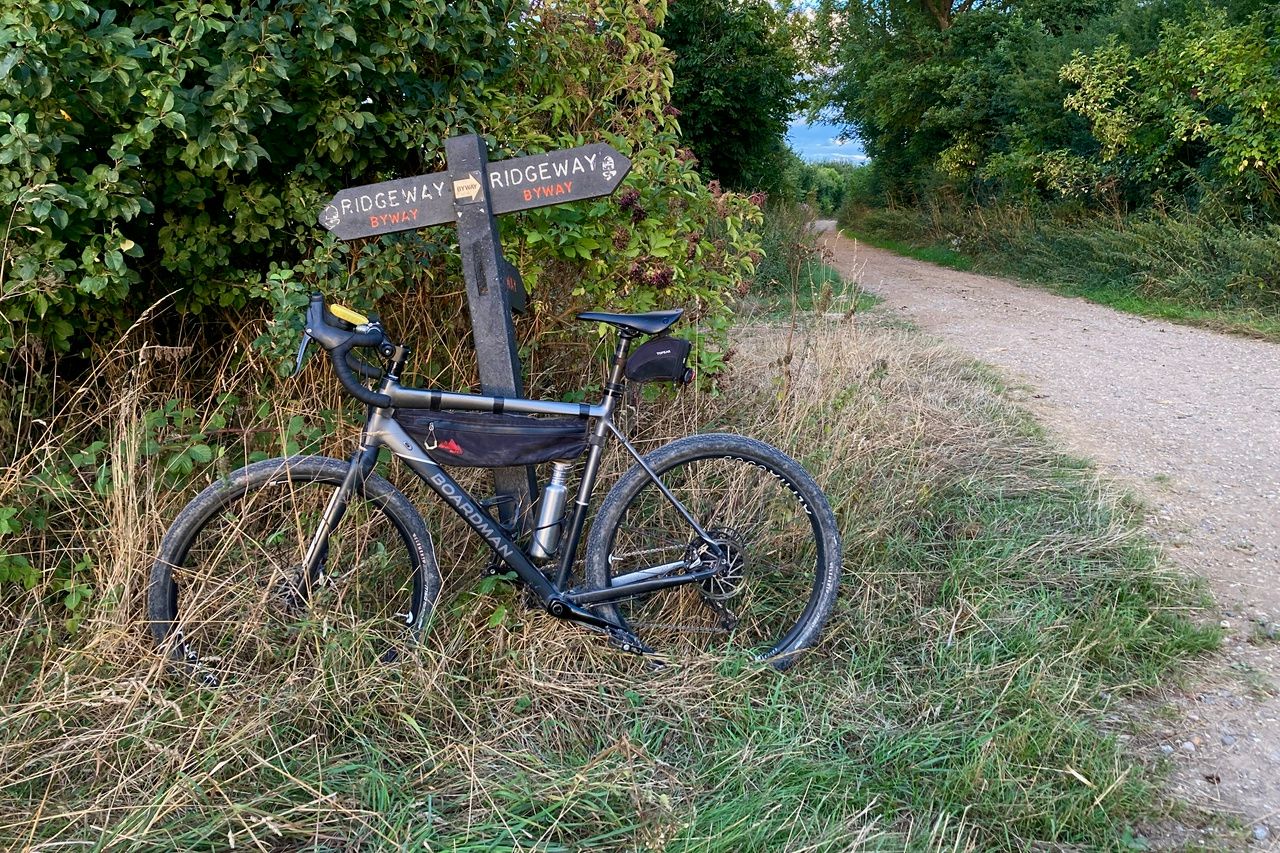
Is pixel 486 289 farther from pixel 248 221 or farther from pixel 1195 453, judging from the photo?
pixel 1195 453

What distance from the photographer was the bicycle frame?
271 cm

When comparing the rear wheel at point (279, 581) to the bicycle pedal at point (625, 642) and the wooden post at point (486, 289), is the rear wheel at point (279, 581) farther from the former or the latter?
the bicycle pedal at point (625, 642)

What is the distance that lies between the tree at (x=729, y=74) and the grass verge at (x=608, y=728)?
40.6 feet

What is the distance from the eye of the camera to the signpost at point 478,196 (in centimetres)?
285

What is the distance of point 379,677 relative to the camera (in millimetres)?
2609

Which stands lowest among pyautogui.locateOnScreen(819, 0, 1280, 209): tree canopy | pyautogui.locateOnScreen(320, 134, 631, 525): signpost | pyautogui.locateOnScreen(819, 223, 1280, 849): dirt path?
pyautogui.locateOnScreen(819, 223, 1280, 849): dirt path

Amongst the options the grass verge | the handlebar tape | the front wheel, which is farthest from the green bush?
the front wheel

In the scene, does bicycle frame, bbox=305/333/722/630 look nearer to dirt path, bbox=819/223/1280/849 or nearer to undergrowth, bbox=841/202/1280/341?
dirt path, bbox=819/223/1280/849

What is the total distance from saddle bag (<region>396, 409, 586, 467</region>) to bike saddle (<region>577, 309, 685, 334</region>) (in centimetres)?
33

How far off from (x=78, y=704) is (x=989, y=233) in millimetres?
15484

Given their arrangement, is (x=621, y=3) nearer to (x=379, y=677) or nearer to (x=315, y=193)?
(x=315, y=193)

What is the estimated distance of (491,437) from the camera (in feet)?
9.13

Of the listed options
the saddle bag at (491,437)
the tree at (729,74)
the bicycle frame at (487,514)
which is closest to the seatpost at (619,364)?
the bicycle frame at (487,514)

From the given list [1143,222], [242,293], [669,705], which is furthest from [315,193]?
[1143,222]
